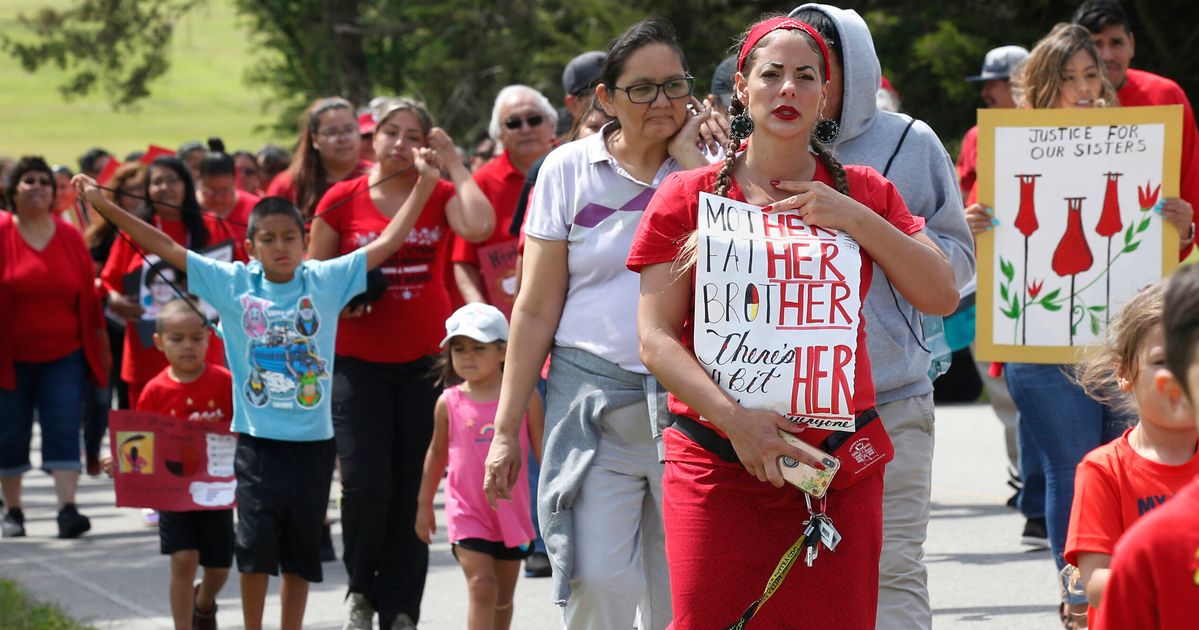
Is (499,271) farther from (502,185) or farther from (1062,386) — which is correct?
(1062,386)

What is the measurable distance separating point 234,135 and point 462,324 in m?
79.1

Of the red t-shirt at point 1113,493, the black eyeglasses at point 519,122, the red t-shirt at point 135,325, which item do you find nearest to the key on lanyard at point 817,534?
the red t-shirt at point 1113,493

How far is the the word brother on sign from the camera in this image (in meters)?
3.69

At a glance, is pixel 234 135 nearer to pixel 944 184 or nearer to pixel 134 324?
pixel 134 324

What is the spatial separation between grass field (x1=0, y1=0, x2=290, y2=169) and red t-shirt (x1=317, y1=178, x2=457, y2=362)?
65599 millimetres

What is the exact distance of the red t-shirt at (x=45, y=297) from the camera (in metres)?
10.8

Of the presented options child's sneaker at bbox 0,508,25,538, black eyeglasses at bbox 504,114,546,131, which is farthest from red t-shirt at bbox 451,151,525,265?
child's sneaker at bbox 0,508,25,538

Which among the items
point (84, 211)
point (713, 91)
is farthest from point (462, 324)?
point (84, 211)

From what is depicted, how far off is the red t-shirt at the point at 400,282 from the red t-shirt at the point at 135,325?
3.01 m

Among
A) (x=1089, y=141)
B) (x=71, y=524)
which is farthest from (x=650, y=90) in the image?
(x=71, y=524)

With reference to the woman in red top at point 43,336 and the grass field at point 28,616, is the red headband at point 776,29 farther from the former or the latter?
the woman in red top at point 43,336

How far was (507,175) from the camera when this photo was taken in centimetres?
850

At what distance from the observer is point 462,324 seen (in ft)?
21.5

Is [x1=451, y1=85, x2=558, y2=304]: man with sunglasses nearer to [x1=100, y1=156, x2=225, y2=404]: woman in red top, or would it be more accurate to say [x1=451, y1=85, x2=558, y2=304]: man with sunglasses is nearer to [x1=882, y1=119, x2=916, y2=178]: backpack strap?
[x1=100, y1=156, x2=225, y2=404]: woman in red top
